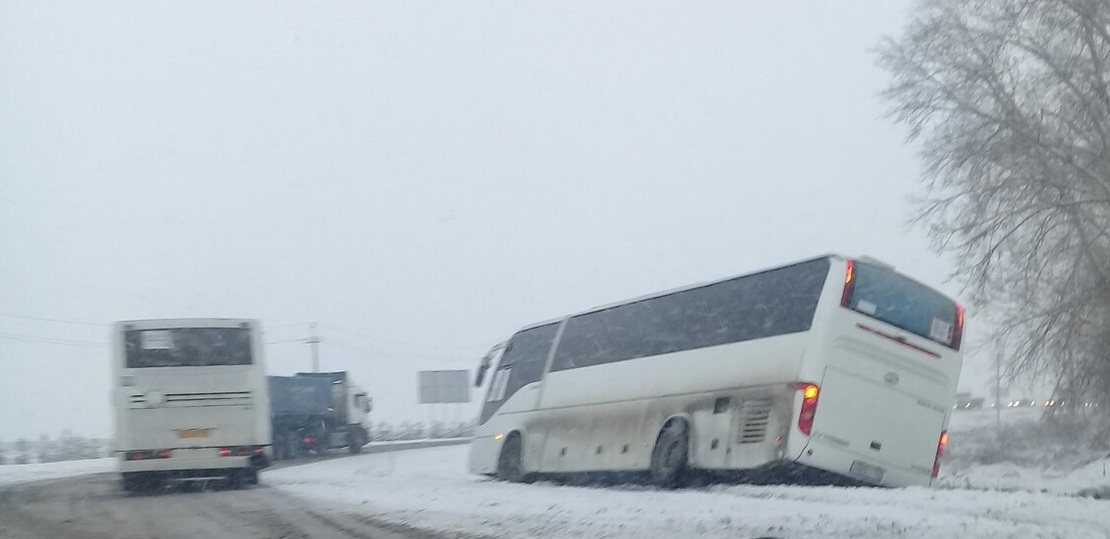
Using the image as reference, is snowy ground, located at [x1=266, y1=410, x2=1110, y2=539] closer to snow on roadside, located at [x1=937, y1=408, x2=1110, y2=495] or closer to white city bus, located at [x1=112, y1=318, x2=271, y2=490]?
white city bus, located at [x1=112, y1=318, x2=271, y2=490]

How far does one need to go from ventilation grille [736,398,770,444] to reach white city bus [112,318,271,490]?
9827 millimetres

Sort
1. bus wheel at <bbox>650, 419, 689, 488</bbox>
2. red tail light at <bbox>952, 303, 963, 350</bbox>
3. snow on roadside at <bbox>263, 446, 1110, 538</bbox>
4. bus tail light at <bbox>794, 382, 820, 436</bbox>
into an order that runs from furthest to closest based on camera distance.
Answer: bus wheel at <bbox>650, 419, 689, 488</bbox> → red tail light at <bbox>952, 303, 963, 350</bbox> → bus tail light at <bbox>794, 382, 820, 436</bbox> → snow on roadside at <bbox>263, 446, 1110, 538</bbox>

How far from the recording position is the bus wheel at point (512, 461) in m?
21.7

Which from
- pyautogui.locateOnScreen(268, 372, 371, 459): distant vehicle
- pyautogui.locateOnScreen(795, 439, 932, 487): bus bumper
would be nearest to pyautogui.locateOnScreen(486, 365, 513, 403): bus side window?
pyautogui.locateOnScreen(795, 439, 932, 487): bus bumper

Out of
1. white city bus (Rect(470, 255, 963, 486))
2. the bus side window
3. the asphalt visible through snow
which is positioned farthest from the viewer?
the bus side window

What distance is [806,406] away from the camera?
48.0 ft

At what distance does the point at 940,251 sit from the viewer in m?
29.1

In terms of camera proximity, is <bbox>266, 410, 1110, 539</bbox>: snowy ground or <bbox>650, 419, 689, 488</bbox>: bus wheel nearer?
<bbox>266, 410, 1110, 539</bbox>: snowy ground

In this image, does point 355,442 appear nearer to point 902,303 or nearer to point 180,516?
point 180,516

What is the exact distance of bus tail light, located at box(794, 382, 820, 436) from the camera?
14625mm

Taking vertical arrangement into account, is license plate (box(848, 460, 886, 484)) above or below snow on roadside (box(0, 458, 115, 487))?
above

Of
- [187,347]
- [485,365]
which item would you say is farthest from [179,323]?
[485,365]

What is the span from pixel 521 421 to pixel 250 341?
5086mm

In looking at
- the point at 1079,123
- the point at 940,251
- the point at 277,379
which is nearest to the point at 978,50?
the point at 1079,123
